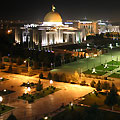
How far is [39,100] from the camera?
1286cm

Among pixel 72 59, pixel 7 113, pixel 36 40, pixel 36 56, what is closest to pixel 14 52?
pixel 36 56

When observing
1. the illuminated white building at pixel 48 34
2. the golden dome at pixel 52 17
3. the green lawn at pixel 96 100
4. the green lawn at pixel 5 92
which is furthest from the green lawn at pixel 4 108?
the golden dome at pixel 52 17

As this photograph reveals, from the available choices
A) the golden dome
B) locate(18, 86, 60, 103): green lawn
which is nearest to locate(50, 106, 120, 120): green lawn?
locate(18, 86, 60, 103): green lawn

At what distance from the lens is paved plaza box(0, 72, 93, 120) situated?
11.0 meters

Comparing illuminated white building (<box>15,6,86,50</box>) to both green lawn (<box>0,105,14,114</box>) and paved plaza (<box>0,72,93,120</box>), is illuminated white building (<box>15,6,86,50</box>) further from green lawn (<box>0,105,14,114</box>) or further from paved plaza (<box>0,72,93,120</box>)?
green lawn (<box>0,105,14,114</box>)

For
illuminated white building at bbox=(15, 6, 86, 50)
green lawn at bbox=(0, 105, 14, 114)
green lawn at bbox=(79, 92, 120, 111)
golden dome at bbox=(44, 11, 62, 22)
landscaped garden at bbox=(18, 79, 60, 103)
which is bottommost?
green lawn at bbox=(0, 105, 14, 114)

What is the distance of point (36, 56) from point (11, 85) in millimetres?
8261

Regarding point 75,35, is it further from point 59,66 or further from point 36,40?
point 59,66

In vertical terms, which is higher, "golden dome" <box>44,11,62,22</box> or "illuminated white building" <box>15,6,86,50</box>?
"golden dome" <box>44,11,62,22</box>

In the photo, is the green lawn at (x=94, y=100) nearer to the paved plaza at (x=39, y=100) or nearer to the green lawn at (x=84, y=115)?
the paved plaza at (x=39, y=100)

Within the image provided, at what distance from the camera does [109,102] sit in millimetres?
11055

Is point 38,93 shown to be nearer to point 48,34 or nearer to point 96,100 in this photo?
point 96,100

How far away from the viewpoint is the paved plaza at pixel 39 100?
11047 millimetres

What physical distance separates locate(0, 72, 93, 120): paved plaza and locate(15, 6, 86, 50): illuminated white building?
15.7m
